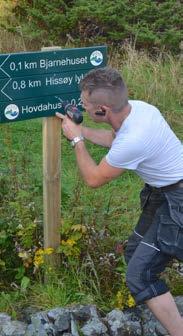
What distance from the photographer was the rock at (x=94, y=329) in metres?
3.37

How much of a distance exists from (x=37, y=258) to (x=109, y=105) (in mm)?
1197

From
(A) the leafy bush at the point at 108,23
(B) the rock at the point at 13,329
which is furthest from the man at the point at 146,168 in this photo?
(A) the leafy bush at the point at 108,23

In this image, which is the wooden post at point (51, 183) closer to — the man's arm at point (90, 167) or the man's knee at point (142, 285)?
the man's arm at point (90, 167)

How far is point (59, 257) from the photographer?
3885 millimetres

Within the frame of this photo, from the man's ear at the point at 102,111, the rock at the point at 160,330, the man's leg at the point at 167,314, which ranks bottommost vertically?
the rock at the point at 160,330

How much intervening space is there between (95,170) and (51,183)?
23.2 inches

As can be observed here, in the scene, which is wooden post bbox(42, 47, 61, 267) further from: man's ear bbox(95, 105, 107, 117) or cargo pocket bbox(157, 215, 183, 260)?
cargo pocket bbox(157, 215, 183, 260)

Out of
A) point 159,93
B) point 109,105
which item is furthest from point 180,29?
point 109,105

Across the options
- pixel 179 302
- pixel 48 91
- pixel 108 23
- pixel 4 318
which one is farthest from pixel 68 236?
pixel 108 23

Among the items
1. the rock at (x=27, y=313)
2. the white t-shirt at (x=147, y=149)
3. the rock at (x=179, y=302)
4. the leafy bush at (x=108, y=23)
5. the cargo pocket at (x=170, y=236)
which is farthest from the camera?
the leafy bush at (x=108, y=23)

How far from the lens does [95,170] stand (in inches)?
126

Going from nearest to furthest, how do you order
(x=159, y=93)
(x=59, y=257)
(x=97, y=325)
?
(x=97, y=325)
(x=59, y=257)
(x=159, y=93)

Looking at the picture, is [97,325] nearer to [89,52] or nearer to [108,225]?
[108,225]

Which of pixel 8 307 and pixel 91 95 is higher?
pixel 91 95
